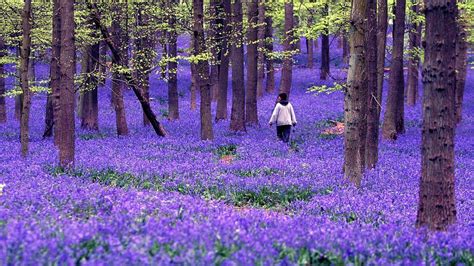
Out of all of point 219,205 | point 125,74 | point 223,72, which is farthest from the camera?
point 223,72

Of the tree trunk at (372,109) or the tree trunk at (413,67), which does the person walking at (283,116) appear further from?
the tree trunk at (413,67)

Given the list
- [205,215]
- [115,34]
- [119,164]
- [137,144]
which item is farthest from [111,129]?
[205,215]

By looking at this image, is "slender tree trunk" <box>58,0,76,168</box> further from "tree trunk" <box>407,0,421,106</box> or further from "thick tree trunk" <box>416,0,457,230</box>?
"tree trunk" <box>407,0,421,106</box>

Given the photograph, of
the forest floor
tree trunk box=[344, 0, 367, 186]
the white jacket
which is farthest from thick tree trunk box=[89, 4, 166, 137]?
tree trunk box=[344, 0, 367, 186]

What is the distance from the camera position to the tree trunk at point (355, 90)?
37.6 ft

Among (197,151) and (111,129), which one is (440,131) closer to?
(197,151)

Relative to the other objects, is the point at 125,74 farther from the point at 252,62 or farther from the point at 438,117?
the point at 438,117

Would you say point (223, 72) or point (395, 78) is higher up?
point (223, 72)

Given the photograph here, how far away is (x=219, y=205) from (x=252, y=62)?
17.9m

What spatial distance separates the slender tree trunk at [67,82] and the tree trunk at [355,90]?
6064 mm

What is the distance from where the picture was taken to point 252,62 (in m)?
26.3

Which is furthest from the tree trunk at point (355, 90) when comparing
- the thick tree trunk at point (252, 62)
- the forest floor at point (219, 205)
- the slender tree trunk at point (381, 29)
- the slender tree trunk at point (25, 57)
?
the thick tree trunk at point (252, 62)

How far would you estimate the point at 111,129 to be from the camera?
2736 cm

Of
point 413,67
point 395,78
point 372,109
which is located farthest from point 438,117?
point 413,67
